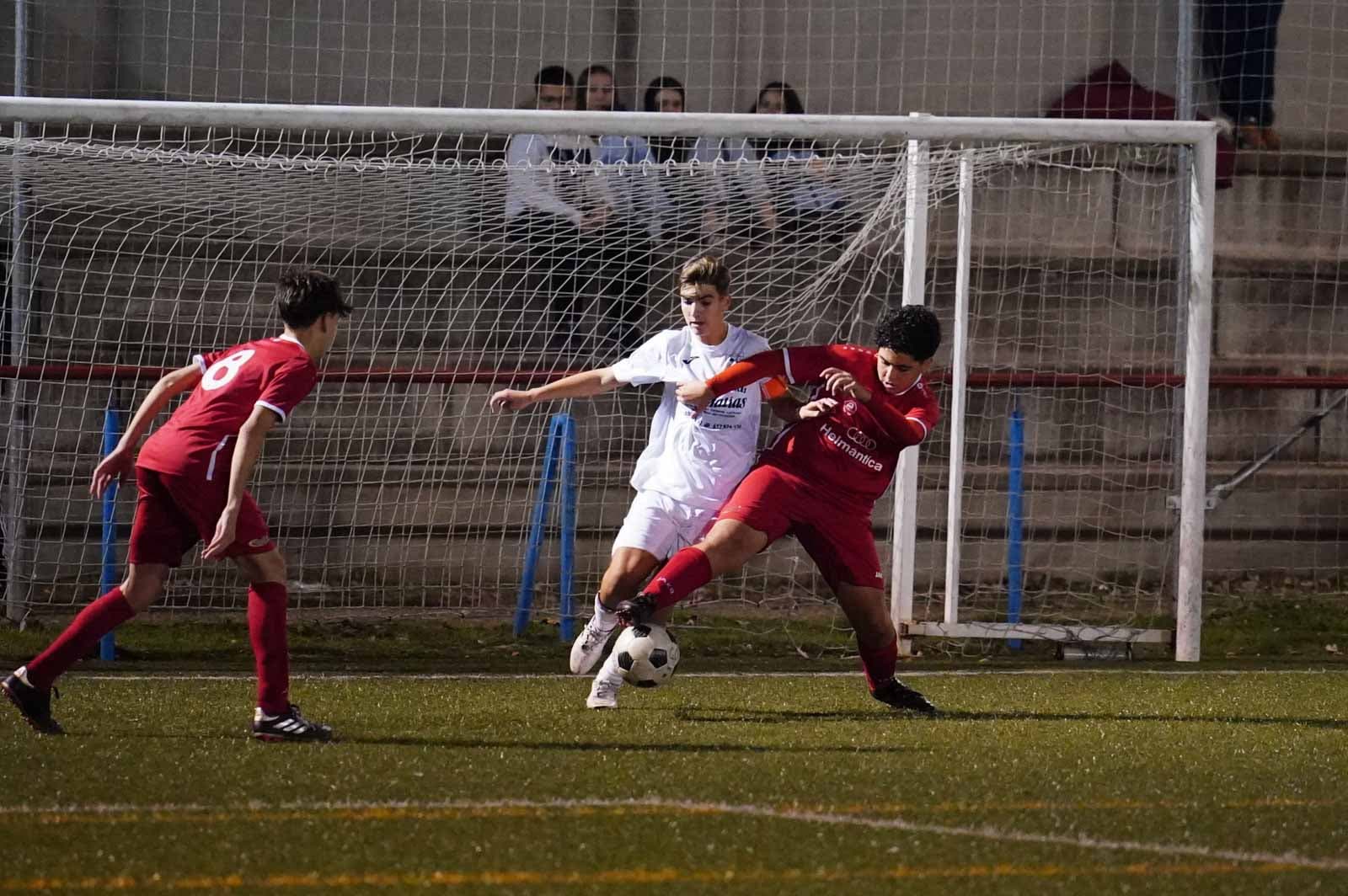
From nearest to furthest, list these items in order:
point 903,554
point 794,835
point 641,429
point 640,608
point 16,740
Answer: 1. point 794,835
2. point 16,740
3. point 640,608
4. point 903,554
5. point 641,429

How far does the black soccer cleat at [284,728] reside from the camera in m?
5.55

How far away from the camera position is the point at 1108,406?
11.0m

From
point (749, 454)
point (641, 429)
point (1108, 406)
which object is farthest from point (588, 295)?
point (1108, 406)

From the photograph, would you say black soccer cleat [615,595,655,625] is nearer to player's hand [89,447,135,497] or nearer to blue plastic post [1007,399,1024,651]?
player's hand [89,447,135,497]

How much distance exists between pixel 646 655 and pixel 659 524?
0.66 m

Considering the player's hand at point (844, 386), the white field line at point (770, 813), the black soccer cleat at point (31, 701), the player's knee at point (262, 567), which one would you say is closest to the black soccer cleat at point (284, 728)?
the player's knee at point (262, 567)

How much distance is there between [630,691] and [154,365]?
397cm

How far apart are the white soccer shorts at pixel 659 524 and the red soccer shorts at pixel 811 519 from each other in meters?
0.29

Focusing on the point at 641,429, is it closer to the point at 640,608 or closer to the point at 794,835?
the point at 640,608

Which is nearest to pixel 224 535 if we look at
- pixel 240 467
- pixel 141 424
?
pixel 240 467

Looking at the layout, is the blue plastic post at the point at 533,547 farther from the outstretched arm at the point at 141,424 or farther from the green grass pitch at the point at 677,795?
the outstretched arm at the point at 141,424

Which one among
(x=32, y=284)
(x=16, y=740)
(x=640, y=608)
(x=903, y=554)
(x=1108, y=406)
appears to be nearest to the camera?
(x=16, y=740)

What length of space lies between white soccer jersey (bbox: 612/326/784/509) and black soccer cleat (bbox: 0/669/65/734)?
2.27m

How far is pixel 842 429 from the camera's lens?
A: 6391 mm
